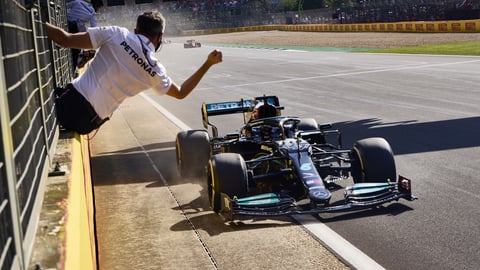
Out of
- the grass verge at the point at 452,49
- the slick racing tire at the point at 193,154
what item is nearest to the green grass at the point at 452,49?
the grass verge at the point at 452,49

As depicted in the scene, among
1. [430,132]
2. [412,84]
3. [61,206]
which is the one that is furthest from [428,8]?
[61,206]

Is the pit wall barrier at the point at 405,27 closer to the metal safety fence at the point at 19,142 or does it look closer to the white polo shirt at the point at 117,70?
the white polo shirt at the point at 117,70

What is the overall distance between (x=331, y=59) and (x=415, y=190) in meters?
24.3

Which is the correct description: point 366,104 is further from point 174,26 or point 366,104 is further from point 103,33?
point 174,26

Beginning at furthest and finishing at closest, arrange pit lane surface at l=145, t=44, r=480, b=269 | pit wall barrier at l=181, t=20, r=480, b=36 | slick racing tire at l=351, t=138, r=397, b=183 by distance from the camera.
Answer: pit wall barrier at l=181, t=20, r=480, b=36 < slick racing tire at l=351, t=138, r=397, b=183 < pit lane surface at l=145, t=44, r=480, b=269

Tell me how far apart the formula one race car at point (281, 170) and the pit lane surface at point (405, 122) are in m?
0.21

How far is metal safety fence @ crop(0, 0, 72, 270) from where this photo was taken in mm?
2205

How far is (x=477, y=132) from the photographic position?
9.93 metres

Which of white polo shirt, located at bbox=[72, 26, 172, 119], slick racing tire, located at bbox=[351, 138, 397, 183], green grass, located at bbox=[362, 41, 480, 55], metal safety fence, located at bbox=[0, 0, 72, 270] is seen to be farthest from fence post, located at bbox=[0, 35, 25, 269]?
green grass, located at bbox=[362, 41, 480, 55]

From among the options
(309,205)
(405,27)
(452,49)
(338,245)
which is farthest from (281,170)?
(405,27)

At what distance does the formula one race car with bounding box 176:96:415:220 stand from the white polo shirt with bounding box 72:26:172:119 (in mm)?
1004

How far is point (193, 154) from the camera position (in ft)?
26.3

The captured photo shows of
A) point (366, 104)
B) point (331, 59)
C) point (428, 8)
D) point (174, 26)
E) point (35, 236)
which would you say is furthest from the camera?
point (174, 26)

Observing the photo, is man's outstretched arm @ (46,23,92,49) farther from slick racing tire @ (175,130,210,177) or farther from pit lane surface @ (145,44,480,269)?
slick racing tire @ (175,130,210,177)
